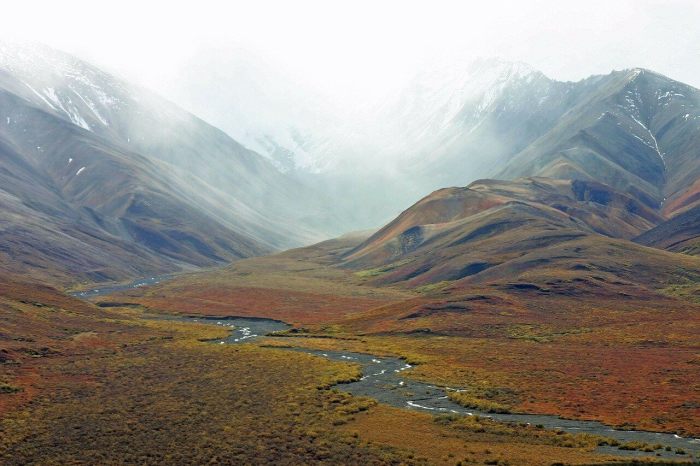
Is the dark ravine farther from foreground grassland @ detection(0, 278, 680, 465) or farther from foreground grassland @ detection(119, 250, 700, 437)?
foreground grassland @ detection(0, 278, 680, 465)

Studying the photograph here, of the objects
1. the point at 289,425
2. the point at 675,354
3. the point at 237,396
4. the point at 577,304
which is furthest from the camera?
the point at 577,304

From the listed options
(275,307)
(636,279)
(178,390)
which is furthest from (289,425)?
(636,279)

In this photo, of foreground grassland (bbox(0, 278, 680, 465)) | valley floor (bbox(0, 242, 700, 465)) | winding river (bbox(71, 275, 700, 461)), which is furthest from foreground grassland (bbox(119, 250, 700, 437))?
foreground grassland (bbox(0, 278, 680, 465))

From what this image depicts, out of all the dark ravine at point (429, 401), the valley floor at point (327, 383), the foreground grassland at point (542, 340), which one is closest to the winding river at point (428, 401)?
the dark ravine at point (429, 401)

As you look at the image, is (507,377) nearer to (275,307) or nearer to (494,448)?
(494,448)

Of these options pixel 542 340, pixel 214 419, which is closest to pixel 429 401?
pixel 214 419

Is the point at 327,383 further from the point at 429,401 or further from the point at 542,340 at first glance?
the point at 542,340

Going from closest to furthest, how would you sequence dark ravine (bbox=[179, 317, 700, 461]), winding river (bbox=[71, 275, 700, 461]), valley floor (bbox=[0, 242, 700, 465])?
valley floor (bbox=[0, 242, 700, 465]) < winding river (bbox=[71, 275, 700, 461]) < dark ravine (bbox=[179, 317, 700, 461])

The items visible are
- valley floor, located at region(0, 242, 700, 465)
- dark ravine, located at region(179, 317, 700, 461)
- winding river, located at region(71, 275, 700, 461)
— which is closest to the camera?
valley floor, located at region(0, 242, 700, 465)
